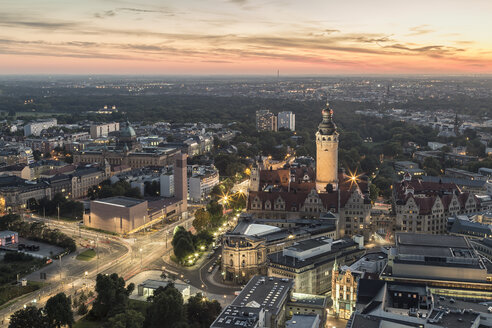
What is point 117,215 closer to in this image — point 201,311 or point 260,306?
point 201,311

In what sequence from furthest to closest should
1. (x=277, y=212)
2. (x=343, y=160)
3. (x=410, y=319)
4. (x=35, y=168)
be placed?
(x=343, y=160)
(x=35, y=168)
(x=277, y=212)
(x=410, y=319)

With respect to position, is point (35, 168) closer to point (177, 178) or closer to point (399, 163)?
point (177, 178)

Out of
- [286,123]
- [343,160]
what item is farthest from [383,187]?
[286,123]

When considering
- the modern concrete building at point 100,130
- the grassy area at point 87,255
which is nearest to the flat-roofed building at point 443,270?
the grassy area at point 87,255

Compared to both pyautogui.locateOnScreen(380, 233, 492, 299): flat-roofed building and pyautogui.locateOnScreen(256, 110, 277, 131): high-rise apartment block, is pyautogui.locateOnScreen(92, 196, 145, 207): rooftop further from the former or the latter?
pyautogui.locateOnScreen(256, 110, 277, 131): high-rise apartment block

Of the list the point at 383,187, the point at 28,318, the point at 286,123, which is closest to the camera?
the point at 28,318

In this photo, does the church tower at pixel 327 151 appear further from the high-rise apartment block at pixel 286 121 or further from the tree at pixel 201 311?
the high-rise apartment block at pixel 286 121
